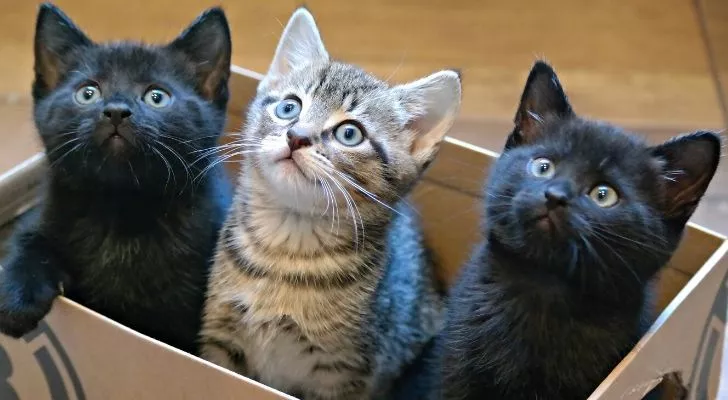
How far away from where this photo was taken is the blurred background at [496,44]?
2326 mm

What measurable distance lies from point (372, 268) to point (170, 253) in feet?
1.07

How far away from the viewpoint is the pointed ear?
4.80 feet

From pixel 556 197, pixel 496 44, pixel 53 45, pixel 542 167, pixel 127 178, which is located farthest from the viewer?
pixel 496 44

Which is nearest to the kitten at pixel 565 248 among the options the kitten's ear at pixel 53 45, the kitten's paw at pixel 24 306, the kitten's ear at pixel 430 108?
the kitten's ear at pixel 430 108

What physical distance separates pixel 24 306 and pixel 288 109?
0.49 m

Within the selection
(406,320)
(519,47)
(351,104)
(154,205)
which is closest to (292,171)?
(351,104)

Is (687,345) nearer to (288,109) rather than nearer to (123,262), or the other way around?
(288,109)

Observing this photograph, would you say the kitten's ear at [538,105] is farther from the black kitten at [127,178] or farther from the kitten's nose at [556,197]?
the black kitten at [127,178]

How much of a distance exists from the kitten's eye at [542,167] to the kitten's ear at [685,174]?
0.15 m

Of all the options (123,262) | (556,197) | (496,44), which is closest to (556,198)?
(556,197)

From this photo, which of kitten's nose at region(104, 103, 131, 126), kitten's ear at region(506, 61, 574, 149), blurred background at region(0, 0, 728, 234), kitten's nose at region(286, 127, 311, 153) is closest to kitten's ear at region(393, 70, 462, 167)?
kitten's ear at region(506, 61, 574, 149)

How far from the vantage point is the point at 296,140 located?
122cm

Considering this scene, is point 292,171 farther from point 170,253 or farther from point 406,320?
point 406,320

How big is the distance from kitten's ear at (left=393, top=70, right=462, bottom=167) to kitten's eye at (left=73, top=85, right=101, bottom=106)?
0.47m
